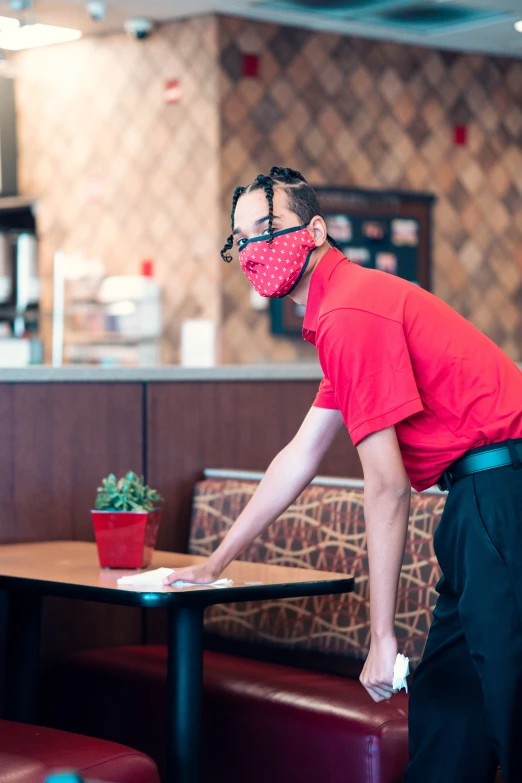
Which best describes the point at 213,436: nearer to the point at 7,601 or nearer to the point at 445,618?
the point at 7,601

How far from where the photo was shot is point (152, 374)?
11.6 ft

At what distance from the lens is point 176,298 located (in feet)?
23.0

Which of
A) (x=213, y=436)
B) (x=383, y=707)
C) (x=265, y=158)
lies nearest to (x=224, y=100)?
(x=265, y=158)

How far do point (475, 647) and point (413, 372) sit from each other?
0.43 m

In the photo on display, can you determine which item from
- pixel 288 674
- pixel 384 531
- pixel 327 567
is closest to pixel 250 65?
pixel 327 567

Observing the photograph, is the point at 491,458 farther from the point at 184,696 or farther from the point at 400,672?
the point at 184,696

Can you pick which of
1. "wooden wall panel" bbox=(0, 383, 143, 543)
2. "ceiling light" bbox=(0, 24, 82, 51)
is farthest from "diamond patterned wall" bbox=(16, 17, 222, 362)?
"wooden wall panel" bbox=(0, 383, 143, 543)

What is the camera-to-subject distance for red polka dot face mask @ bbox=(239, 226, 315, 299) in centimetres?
205

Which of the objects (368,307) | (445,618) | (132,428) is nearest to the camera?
(368,307)

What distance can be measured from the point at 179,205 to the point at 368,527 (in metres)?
5.26

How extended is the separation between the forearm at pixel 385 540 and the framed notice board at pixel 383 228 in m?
5.24

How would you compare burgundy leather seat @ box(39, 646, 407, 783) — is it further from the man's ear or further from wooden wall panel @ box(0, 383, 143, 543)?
the man's ear

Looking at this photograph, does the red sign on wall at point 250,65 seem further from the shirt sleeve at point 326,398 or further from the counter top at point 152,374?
the shirt sleeve at point 326,398

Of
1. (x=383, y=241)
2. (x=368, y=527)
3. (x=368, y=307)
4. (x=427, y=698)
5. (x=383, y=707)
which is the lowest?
(x=383, y=707)
